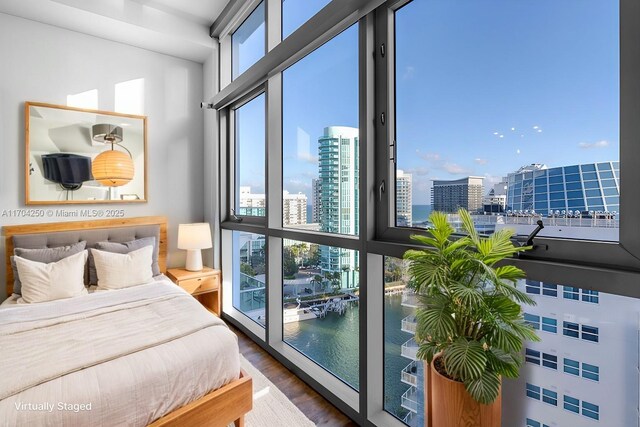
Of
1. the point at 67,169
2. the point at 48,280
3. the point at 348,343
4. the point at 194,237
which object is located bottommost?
the point at 348,343

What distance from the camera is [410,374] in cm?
175

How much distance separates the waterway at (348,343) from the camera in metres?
1.80

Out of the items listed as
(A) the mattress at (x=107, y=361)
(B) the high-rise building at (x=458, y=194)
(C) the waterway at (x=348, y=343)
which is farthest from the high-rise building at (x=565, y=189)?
(A) the mattress at (x=107, y=361)

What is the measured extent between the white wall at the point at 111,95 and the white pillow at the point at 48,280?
0.64 meters

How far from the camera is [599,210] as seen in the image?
1.09 meters

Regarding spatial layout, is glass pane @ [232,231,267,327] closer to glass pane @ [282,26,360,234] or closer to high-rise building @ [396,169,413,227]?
glass pane @ [282,26,360,234]

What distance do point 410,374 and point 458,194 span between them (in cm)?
104

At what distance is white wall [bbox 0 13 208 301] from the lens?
108 inches

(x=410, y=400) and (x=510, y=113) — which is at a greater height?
(x=510, y=113)

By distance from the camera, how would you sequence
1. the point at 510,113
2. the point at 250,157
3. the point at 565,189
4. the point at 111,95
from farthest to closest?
the point at 250,157, the point at 111,95, the point at 510,113, the point at 565,189

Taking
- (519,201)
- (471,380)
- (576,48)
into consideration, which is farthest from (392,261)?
(576,48)

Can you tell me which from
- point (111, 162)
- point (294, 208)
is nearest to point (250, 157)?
point (294, 208)

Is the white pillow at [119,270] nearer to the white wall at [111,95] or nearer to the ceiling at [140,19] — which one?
the white wall at [111,95]

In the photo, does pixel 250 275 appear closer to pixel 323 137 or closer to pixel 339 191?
pixel 339 191
